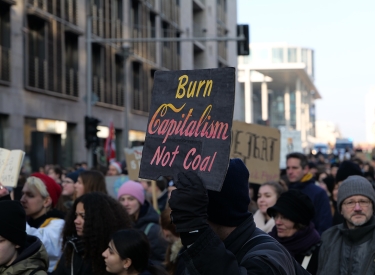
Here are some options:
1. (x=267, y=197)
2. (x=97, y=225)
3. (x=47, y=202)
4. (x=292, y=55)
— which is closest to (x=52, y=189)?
(x=47, y=202)

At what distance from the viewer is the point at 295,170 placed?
31.0ft

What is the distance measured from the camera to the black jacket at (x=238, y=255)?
2.66 metres

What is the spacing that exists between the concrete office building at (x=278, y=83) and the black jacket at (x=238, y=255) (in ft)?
260

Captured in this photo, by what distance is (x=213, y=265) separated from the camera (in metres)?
2.65

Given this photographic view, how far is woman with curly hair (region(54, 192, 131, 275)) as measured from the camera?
18.1ft

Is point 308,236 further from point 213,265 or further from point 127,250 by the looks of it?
point 213,265

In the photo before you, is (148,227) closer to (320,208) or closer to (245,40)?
(320,208)

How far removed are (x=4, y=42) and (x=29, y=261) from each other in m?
19.0

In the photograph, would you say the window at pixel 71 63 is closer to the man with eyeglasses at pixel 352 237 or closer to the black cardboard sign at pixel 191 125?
the man with eyeglasses at pixel 352 237

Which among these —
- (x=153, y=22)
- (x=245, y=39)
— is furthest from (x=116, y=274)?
(x=153, y=22)

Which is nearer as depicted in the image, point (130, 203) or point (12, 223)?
point (12, 223)

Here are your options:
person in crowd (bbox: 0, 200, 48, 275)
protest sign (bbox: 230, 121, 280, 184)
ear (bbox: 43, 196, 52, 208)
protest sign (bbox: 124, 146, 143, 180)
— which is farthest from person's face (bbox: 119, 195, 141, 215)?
protest sign (bbox: 124, 146, 143, 180)

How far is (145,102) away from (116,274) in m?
34.0

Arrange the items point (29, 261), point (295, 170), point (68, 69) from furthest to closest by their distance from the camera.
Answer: point (68, 69)
point (295, 170)
point (29, 261)
